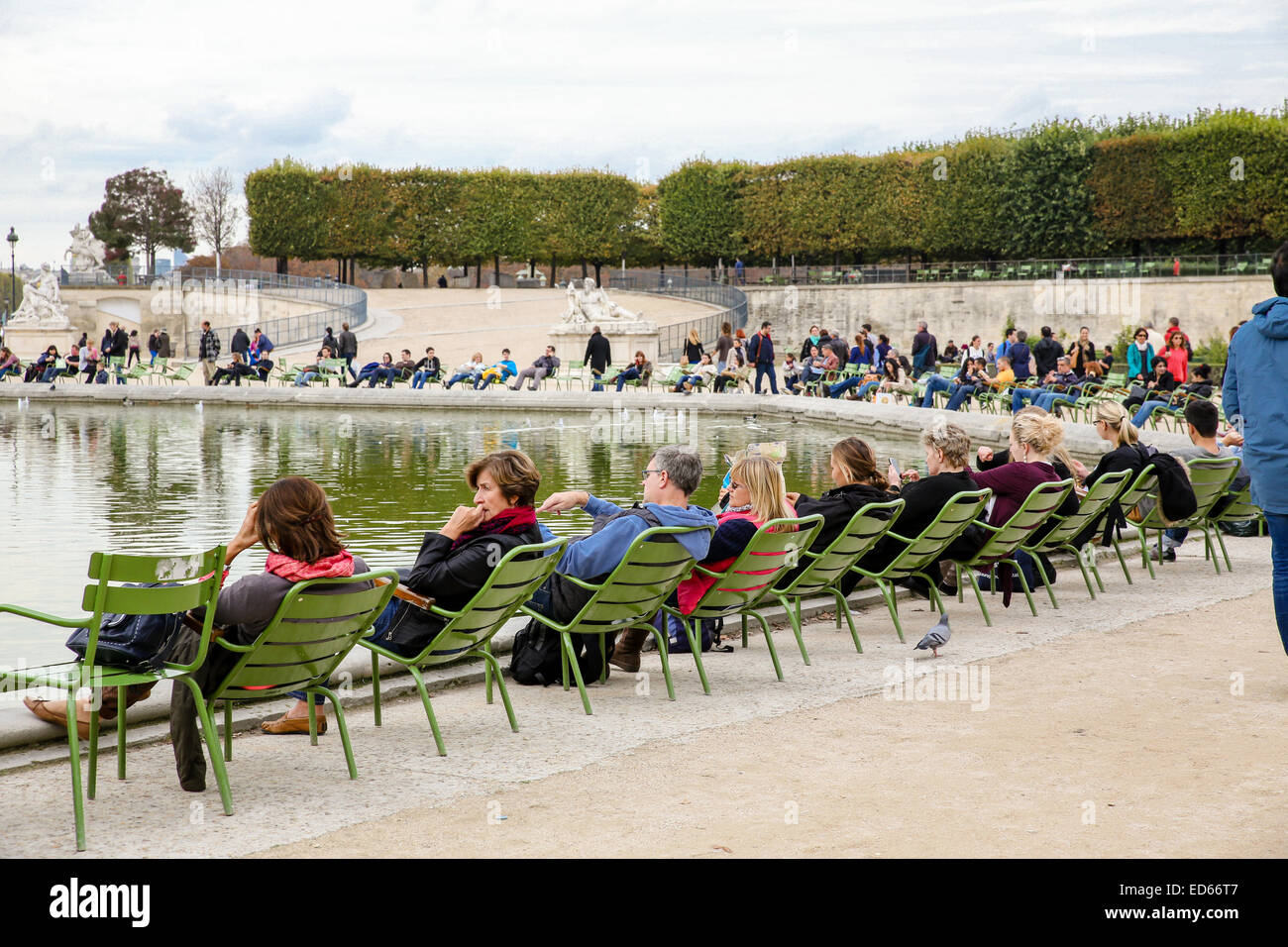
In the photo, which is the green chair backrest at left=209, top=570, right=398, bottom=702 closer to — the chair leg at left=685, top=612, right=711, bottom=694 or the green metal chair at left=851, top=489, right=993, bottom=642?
the chair leg at left=685, top=612, right=711, bottom=694

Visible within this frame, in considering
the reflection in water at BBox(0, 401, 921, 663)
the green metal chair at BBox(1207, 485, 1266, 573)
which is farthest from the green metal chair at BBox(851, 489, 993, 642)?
the reflection in water at BBox(0, 401, 921, 663)

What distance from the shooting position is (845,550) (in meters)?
5.91

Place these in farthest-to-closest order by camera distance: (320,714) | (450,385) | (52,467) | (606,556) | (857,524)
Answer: (450,385) → (52,467) → (857,524) → (606,556) → (320,714)

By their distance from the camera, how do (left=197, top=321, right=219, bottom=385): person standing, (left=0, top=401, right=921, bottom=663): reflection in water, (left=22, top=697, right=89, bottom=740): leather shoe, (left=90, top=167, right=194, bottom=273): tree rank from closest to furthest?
(left=22, top=697, right=89, bottom=740): leather shoe
(left=0, top=401, right=921, bottom=663): reflection in water
(left=197, top=321, right=219, bottom=385): person standing
(left=90, top=167, right=194, bottom=273): tree

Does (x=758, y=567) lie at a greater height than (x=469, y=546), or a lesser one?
lesser

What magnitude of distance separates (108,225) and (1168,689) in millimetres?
71255

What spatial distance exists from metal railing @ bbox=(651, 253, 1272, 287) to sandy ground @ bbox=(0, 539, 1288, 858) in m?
34.1

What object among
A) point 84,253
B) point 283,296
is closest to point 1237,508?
point 283,296

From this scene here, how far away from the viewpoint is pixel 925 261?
164 feet

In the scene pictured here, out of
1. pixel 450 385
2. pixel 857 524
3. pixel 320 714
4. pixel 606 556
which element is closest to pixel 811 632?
pixel 857 524

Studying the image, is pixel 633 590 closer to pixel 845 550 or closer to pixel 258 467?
pixel 845 550

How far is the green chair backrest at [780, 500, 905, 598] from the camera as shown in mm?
5812

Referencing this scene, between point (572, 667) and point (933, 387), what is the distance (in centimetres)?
1638

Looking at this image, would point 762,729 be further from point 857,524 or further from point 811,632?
point 811,632
